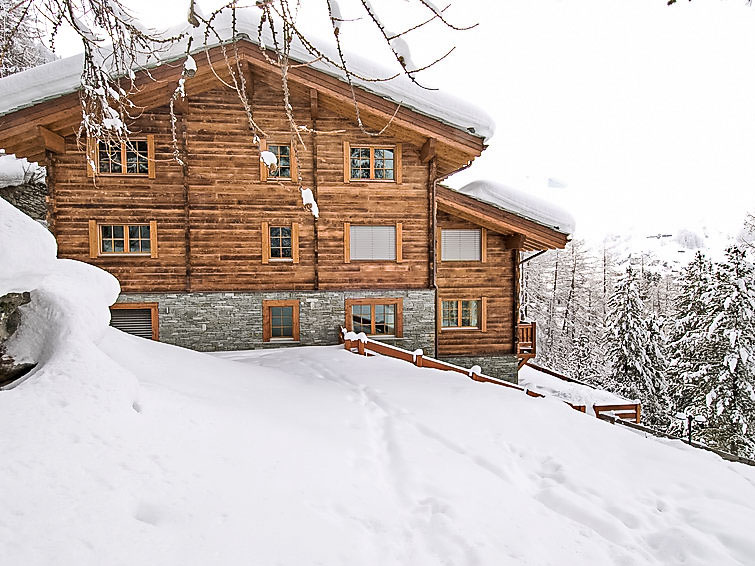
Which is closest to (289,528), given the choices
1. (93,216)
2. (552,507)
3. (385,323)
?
(552,507)

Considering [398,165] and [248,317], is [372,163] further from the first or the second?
[248,317]

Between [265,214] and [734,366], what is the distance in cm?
1821

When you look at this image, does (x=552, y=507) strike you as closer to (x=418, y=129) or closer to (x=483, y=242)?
(x=418, y=129)

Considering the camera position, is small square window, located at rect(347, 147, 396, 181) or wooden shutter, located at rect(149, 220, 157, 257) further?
small square window, located at rect(347, 147, 396, 181)

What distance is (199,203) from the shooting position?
39.1 feet

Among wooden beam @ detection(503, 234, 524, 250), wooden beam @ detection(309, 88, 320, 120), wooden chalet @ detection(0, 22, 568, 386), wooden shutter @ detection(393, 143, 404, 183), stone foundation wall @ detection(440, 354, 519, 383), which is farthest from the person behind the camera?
stone foundation wall @ detection(440, 354, 519, 383)

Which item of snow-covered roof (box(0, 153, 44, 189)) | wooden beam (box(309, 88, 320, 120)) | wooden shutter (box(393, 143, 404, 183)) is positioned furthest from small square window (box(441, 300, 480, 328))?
snow-covered roof (box(0, 153, 44, 189))

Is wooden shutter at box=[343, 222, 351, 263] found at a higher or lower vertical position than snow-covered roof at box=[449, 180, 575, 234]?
lower

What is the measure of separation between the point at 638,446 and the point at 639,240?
456ft

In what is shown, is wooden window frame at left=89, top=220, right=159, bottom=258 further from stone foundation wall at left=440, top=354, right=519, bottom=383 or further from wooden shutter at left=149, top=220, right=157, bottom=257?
stone foundation wall at left=440, top=354, right=519, bottom=383

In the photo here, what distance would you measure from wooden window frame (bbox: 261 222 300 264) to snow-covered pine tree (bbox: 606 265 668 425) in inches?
770

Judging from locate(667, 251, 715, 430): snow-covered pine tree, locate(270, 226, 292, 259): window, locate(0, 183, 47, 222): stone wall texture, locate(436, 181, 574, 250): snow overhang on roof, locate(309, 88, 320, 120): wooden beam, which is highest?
locate(309, 88, 320, 120): wooden beam

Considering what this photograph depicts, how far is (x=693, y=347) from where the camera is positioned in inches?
722

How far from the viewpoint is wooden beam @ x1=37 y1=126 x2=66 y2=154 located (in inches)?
404
